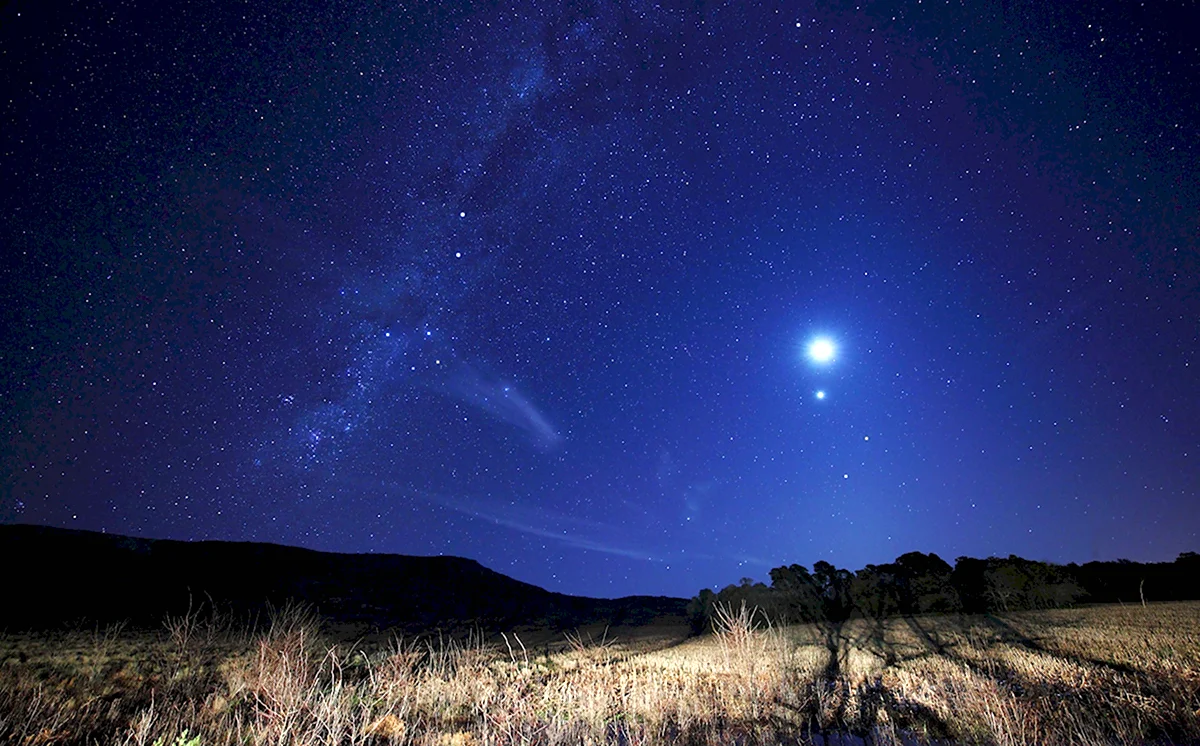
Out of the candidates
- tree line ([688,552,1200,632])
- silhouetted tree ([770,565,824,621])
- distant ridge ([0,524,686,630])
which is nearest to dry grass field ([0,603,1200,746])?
tree line ([688,552,1200,632])

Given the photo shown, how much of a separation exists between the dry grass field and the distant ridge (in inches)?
647

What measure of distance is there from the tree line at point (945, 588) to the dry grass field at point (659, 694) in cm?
1454

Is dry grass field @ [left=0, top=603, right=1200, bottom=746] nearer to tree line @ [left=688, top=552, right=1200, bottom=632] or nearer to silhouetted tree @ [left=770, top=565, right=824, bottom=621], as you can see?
tree line @ [left=688, top=552, right=1200, bottom=632]

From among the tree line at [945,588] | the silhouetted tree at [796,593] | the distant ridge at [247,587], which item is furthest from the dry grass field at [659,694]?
the silhouetted tree at [796,593]

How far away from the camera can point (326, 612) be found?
139 ft

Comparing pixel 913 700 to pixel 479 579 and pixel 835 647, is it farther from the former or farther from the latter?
pixel 479 579

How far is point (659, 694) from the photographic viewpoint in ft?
44.4

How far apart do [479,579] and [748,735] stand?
5733 cm

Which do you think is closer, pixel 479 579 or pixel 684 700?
pixel 684 700

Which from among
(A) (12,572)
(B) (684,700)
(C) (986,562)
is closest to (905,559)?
(C) (986,562)

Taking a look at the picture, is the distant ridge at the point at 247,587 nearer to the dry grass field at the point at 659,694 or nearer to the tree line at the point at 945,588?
the tree line at the point at 945,588

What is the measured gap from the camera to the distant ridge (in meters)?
35.9

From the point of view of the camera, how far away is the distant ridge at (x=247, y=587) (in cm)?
3594

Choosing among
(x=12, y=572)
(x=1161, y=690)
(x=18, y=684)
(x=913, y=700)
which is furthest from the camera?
(x=12, y=572)
